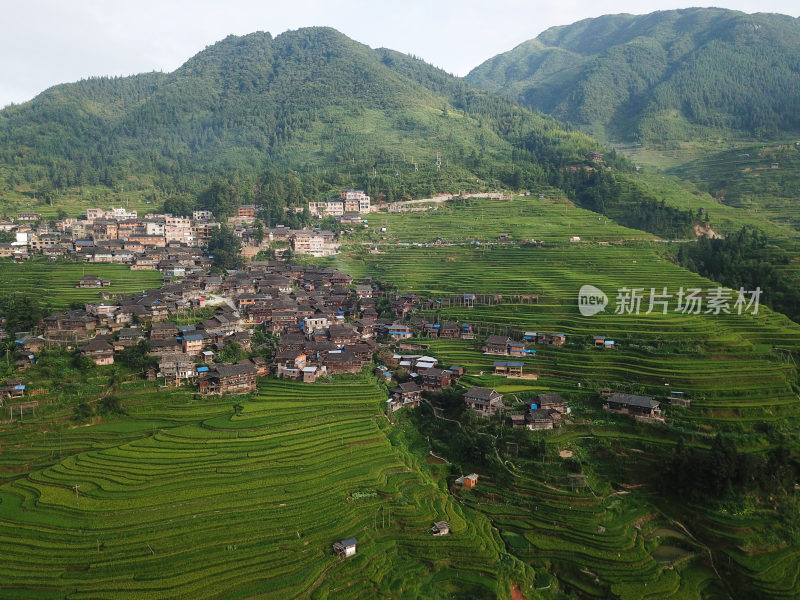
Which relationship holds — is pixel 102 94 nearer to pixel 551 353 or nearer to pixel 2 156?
pixel 2 156

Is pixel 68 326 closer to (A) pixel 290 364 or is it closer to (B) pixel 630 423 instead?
(A) pixel 290 364

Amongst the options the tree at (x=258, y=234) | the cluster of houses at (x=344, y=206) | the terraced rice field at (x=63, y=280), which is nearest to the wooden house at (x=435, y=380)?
the terraced rice field at (x=63, y=280)

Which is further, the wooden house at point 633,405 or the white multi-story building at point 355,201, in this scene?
the white multi-story building at point 355,201

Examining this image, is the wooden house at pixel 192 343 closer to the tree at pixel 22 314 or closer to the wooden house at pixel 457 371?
the tree at pixel 22 314

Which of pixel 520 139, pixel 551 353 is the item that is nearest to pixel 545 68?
pixel 520 139

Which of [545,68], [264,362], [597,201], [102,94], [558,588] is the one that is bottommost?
[558,588]

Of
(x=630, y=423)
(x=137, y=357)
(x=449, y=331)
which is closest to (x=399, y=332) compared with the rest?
(x=449, y=331)
